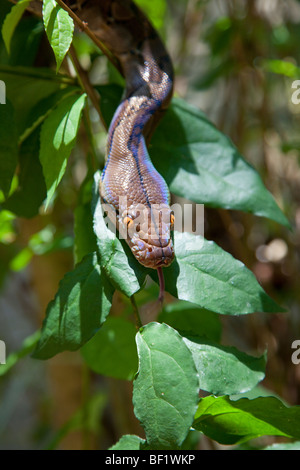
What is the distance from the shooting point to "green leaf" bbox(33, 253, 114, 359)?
69 centimetres

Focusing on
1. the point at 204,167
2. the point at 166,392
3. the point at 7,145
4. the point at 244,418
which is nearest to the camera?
the point at 166,392

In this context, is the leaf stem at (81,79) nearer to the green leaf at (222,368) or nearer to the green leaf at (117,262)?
the green leaf at (117,262)

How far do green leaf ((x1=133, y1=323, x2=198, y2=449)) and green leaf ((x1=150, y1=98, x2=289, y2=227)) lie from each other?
1.12 ft

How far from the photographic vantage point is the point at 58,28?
2.12 feet

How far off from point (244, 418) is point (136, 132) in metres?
0.55

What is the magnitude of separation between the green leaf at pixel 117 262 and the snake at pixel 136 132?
15 mm

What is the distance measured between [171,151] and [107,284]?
350 millimetres

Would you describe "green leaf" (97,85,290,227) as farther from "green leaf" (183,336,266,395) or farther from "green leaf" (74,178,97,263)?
"green leaf" (183,336,266,395)

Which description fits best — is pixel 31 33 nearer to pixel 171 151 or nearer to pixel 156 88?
pixel 156 88

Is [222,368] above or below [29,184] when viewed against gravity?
below

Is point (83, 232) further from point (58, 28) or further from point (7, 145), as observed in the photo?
point (58, 28)

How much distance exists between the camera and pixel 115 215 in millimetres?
816

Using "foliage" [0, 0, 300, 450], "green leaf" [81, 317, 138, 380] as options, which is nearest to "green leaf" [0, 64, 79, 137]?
"foliage" [0, 0, 300, 450]

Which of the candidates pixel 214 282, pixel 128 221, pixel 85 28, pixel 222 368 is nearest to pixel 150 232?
pixel 128 221
